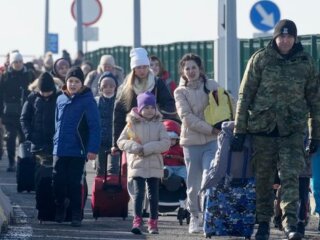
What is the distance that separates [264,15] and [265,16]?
0.17 ft

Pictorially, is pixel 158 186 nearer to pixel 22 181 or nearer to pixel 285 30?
pixel 285 30

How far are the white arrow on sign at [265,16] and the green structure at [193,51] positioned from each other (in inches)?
30.4

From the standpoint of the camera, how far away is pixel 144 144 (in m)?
18.3

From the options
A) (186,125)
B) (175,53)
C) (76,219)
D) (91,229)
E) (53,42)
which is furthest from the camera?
(53,42)

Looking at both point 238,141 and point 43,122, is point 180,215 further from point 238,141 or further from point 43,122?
point 238,141

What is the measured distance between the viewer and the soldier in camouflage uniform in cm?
1669

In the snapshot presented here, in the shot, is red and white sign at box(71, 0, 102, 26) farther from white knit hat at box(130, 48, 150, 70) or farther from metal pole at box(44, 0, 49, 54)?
white knit hat at box(130, 48, 150, 70)

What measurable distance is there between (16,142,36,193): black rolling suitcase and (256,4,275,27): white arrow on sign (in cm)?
737

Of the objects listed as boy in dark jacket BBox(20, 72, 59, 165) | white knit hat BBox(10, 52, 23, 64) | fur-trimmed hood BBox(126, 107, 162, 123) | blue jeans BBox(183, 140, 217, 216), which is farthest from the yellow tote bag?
white knit hat BBox(10, 52, 23, 64)

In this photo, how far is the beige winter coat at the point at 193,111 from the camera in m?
18.5

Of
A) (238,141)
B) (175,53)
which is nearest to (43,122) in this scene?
(238,141)

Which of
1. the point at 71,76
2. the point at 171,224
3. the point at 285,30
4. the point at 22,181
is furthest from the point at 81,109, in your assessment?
the point at 22,181

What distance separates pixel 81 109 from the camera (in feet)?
62.1

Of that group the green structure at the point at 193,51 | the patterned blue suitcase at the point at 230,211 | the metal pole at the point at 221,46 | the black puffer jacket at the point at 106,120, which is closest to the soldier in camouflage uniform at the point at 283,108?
the patterned blue suitcase at the point at 230,211
